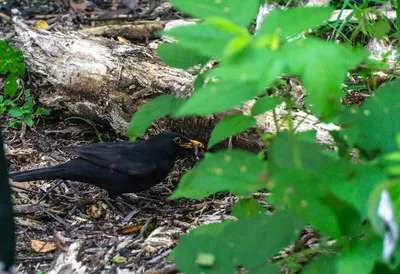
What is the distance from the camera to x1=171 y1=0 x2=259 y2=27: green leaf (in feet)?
5.68

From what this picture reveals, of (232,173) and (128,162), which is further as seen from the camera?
(128,162)

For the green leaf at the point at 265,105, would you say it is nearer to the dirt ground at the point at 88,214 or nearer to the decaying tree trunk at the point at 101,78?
the dirt ground at the point at 88,214

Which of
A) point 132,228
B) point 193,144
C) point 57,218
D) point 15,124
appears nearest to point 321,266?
point 132,228

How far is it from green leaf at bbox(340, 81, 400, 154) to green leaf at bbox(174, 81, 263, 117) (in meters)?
0.43

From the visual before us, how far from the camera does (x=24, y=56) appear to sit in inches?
191

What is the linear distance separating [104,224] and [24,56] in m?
1.70

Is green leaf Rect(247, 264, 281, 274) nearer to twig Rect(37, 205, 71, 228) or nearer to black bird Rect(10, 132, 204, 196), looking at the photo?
twig Rect(37, 205, 71, 228)

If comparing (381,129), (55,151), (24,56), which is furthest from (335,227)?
(24,56)

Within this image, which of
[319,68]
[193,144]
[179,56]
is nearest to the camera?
[319,68]

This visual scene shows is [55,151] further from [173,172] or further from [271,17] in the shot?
[271,17]

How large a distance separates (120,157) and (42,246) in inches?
40.5

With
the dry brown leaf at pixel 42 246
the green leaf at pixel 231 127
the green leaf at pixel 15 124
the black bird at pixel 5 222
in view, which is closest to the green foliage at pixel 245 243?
the green leaf at pixel 231 127

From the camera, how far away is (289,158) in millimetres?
1590

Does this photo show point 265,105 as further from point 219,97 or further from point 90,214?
point 90,214
